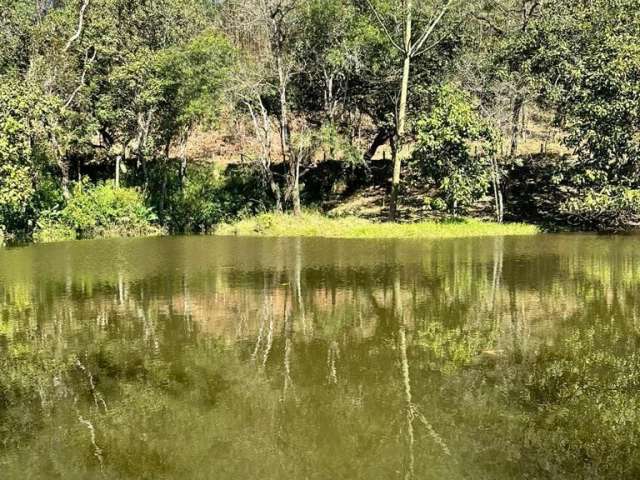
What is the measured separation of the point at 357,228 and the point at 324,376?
16593 mm

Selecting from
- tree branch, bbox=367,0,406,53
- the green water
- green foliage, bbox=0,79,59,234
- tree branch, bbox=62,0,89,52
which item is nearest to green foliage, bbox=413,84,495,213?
tree branch, bbox=367,0,406,53

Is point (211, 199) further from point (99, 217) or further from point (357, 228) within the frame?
point (357, 228)

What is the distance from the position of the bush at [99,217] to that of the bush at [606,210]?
654 inches

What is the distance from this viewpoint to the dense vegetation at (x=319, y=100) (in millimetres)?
22906

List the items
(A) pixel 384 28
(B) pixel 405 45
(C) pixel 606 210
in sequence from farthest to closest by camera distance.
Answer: (B) pixel 405 45
(A) pixel 384 28
(C) pixel 606 210

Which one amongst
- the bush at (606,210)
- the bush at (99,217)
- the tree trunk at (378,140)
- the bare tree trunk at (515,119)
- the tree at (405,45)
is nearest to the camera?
the bush at (606,210)

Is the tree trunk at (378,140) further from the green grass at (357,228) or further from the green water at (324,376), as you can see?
the green water at (324,376)

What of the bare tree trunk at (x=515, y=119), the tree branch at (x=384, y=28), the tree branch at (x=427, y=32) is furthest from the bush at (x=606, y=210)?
the tree branch at (x=384, y=28)

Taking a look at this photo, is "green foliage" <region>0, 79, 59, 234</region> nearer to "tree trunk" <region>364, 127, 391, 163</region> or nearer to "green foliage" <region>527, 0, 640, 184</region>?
"tree trunk" <region>364, 127, 391, 163</region>

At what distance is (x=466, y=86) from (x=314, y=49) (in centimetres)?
665

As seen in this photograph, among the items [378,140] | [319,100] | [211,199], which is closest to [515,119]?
[378,140]

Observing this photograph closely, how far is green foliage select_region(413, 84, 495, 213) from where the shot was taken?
23.6m

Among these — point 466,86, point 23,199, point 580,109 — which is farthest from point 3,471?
point 466,86

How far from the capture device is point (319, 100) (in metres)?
29.6
